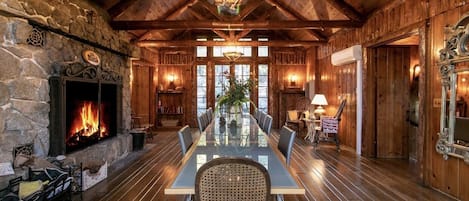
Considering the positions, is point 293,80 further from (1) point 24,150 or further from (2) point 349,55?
(1) point 24,150

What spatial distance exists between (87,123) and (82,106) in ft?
1.03

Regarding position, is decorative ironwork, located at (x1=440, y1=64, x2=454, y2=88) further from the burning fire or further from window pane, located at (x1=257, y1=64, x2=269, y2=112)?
window pane, located at (x1=257, y1=64, x2=269, y2=112)

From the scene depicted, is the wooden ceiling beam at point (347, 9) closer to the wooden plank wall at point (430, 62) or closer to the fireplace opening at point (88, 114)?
the wooden plank wall at point (430, 62)

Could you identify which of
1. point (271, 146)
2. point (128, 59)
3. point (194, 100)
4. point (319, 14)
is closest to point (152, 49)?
point (194, 100)

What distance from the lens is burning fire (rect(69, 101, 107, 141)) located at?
4805mm

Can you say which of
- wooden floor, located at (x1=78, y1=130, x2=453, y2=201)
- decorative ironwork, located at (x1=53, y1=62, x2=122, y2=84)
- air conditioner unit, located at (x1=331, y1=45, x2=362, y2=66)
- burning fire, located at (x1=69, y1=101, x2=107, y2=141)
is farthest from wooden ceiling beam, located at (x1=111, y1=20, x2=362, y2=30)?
wooden floor, located at (x1=78, y1=130, x2=453, y2=201)

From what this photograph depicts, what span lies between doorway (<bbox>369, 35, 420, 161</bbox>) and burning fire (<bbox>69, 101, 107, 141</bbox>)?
522 centimetres

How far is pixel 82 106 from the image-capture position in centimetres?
504

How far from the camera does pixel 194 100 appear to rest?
11703 millimetres

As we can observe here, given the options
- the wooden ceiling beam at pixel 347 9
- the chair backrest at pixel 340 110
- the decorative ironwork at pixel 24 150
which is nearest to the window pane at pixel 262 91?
the chair backrest at pixel 340 110

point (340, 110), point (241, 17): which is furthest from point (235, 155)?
point (241, 17)

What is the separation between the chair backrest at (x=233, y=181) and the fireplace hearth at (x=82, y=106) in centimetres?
334

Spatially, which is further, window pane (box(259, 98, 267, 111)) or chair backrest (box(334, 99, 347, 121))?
window pane (box(259, 98, 267, 111))

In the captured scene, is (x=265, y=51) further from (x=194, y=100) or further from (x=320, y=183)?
(x=320, y=183)
